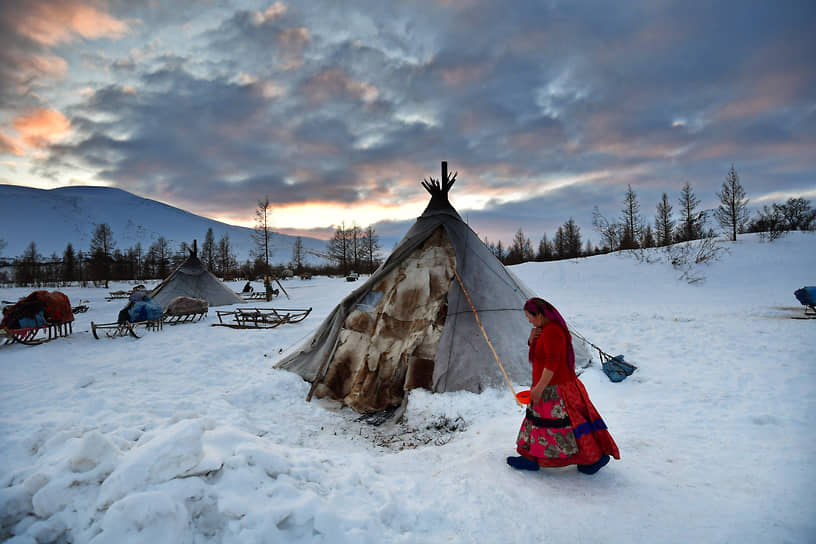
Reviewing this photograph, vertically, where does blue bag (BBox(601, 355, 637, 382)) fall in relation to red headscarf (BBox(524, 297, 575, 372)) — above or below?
below

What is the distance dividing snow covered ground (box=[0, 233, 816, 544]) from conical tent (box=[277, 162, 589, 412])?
1.34 ft

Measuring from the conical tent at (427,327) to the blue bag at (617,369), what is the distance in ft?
1.43

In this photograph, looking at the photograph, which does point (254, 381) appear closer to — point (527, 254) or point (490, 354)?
point (490, 354)

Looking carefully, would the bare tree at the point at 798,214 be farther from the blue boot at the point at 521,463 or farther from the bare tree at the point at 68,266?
the bare tree at the point at 68,266

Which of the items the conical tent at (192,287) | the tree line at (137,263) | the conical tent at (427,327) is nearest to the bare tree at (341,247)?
the tree line at (137,263)

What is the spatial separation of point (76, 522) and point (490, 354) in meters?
4.60

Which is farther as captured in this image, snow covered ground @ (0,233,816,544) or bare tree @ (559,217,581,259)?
bare tree @ (559,217,581,259)

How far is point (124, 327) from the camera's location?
10375 millimetres

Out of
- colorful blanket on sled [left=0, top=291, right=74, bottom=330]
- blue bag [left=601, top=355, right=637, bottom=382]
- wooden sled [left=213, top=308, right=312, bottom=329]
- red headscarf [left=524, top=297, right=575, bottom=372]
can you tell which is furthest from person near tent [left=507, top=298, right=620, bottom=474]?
colorful blanket on sled [left=0, top=291, right=74, bottom=330]

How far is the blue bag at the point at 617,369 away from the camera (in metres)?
5.51

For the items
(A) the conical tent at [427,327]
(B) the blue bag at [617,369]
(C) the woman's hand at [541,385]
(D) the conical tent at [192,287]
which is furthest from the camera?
(D) the conical tent at [192,287]

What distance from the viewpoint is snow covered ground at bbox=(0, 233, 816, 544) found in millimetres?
2148

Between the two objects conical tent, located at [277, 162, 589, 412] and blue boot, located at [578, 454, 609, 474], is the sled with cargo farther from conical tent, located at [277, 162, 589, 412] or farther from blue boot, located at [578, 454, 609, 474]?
blue boot, located at [578, 454, 609, 474]

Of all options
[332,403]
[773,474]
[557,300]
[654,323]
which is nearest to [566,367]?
[773,474]
